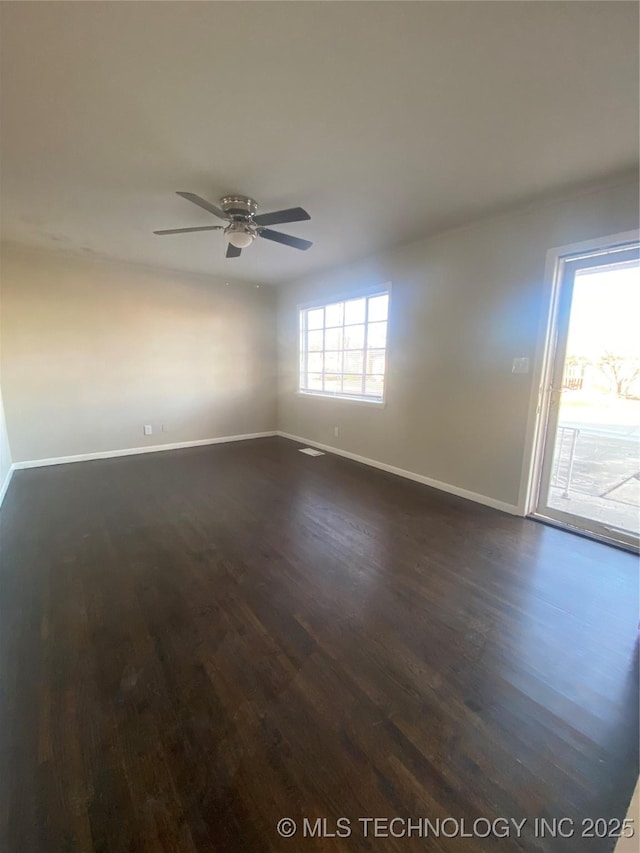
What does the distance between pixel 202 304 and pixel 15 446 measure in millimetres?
2948

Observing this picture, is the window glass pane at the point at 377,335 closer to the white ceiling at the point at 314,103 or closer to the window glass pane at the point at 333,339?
the window glass pane at the point at 333,339

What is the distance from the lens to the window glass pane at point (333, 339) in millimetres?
4902

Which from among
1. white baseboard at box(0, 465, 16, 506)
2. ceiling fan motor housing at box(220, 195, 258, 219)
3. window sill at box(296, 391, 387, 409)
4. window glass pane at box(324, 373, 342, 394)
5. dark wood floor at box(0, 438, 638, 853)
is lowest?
dark wood floor at box(0, 438, 638, 853)

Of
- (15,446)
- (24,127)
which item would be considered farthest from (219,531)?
(15,446)

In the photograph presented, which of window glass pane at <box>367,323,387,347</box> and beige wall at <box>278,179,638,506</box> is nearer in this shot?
beige wall at <box>278,179,638,506</box>

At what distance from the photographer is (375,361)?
14.4 feet

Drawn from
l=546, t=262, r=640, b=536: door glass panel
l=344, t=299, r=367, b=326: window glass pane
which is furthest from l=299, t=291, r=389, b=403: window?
l=546, t=262, r=640, b=536: door glass panel

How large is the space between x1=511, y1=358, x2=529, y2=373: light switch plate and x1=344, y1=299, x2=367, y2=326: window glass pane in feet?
6.74

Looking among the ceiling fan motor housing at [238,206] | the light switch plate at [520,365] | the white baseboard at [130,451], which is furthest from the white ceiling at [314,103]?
the white baseboard at [130,451]

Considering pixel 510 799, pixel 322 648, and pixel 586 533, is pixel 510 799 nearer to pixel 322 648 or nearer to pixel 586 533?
pixel 322 648

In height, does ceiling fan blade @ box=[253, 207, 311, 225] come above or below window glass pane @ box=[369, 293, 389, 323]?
above

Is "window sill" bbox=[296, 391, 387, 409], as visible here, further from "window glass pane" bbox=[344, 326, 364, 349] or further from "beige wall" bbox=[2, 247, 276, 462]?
"beige wall" bbox=[2, 247, 276, 462]

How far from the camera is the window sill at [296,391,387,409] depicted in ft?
14.2

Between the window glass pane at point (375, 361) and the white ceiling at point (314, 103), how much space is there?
5.47ft
